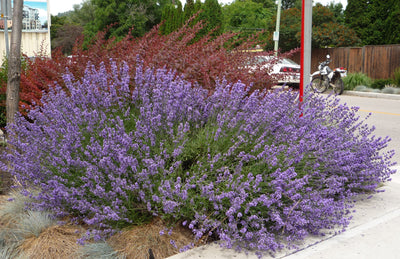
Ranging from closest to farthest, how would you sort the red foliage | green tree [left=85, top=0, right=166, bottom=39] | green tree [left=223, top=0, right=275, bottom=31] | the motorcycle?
the red foliage → the motorcycle → green tree [left=85, top=0, right=166, bottom=39] → green tree [left=223, top=0, right=275, bottom=31]

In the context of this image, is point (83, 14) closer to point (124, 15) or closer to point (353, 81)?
point (124, 15)

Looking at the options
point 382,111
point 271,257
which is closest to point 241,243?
point 271,257

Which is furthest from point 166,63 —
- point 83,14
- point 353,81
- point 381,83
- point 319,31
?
point 83,14

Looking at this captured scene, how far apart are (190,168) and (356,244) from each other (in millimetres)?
1383

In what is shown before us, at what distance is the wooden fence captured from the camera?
20.8m

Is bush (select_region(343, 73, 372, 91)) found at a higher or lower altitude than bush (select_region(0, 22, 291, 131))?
higher

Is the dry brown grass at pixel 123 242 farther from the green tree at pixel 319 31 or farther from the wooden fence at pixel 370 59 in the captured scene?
the green tree at pixel 319 31

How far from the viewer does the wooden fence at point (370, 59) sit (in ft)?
68.2

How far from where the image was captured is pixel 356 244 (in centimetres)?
334

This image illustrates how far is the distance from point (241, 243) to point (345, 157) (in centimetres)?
125

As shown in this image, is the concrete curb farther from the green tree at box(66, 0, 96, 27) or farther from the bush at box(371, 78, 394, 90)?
the green tree at box(66, 0, 96, 27)

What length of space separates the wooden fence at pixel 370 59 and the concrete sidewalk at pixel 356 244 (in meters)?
18.5

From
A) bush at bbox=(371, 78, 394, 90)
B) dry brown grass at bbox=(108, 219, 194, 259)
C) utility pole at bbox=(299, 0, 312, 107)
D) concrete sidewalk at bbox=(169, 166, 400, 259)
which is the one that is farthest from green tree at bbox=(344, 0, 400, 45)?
dry brown grass at bbox=(108, 219, 194, 259)

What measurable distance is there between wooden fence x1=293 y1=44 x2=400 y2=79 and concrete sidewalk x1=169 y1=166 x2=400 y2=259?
18530mm
